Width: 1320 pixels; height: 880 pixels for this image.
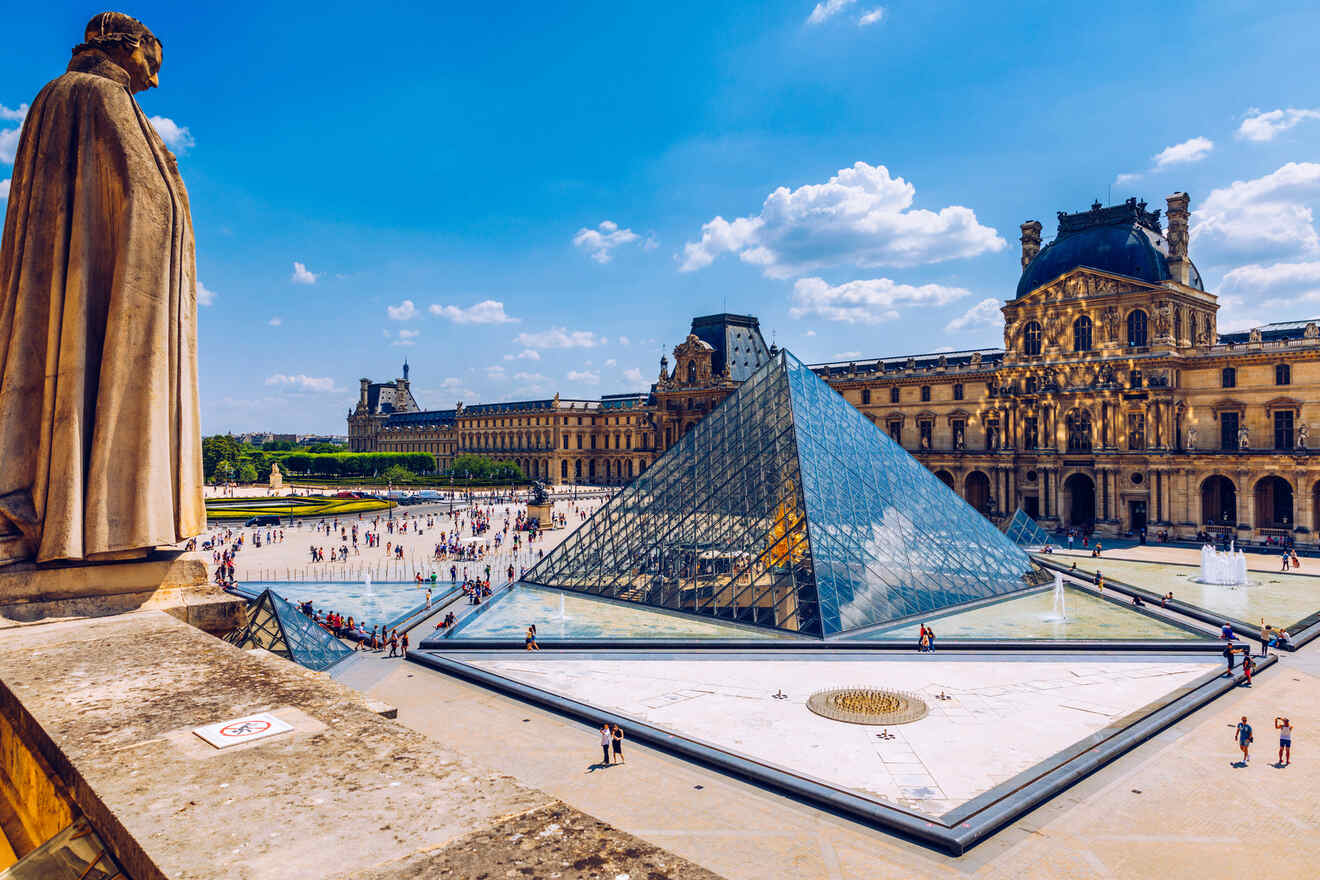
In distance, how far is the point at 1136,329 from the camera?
43.4 meters

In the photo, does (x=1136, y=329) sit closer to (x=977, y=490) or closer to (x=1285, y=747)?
(x=977, y=490)

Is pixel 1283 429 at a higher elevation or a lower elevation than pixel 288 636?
higher

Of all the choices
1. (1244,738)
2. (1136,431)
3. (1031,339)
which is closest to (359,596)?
(1244,738)

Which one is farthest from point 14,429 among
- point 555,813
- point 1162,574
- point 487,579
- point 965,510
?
point 1162,574

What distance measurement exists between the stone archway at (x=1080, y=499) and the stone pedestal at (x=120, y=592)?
159 feet

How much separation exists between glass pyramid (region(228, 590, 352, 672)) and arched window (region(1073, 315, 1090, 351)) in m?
40.4

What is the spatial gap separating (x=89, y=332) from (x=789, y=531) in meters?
18.8

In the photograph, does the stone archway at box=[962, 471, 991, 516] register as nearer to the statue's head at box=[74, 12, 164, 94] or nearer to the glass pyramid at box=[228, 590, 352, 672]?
the glass pyramid at box=[228, 590, 352, 672]

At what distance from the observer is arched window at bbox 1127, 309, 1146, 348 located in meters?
43.1

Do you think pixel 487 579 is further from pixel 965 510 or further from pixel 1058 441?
pixel 1058 441

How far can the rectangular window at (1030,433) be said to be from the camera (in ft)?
157

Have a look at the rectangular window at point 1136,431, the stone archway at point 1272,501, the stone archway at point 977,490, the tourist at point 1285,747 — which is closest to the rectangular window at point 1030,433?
Answer: the stone archway at point 977,490

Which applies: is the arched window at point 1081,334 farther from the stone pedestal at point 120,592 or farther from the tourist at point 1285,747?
the stone pedestal at point 120,592

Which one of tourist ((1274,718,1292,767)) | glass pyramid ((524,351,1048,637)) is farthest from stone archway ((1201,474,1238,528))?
tourist ((1274,718,1292,767))
